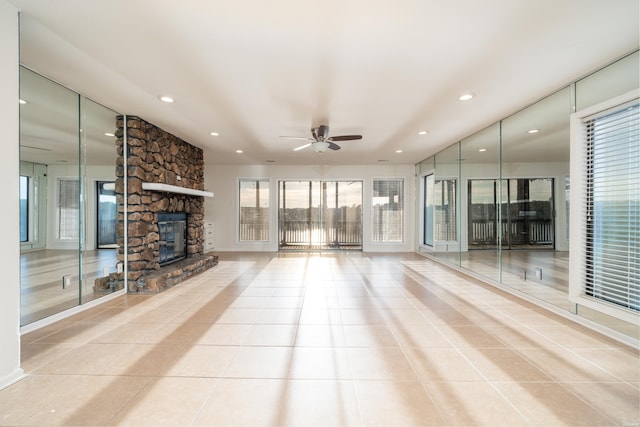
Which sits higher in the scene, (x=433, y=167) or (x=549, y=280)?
(x=433, y=167)

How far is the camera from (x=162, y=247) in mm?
4969

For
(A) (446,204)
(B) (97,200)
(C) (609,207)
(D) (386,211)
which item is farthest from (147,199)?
(D) (386,211)

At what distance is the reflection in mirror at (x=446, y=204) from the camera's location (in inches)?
234

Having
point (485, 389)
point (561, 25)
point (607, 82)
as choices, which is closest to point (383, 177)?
point (607, 82)

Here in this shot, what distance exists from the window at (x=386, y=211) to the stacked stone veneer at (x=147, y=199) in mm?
5148

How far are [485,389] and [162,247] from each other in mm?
4925

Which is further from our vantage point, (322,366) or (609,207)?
(609,207)

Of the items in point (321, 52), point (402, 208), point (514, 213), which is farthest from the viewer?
point (402, 208)

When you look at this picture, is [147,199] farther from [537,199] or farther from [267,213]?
[537,199]

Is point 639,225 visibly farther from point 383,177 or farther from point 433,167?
point 383,177

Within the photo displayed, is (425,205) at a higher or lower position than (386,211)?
higher

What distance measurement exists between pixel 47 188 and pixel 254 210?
5.61 m

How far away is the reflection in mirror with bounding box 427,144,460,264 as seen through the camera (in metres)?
5.94

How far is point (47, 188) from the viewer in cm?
311
